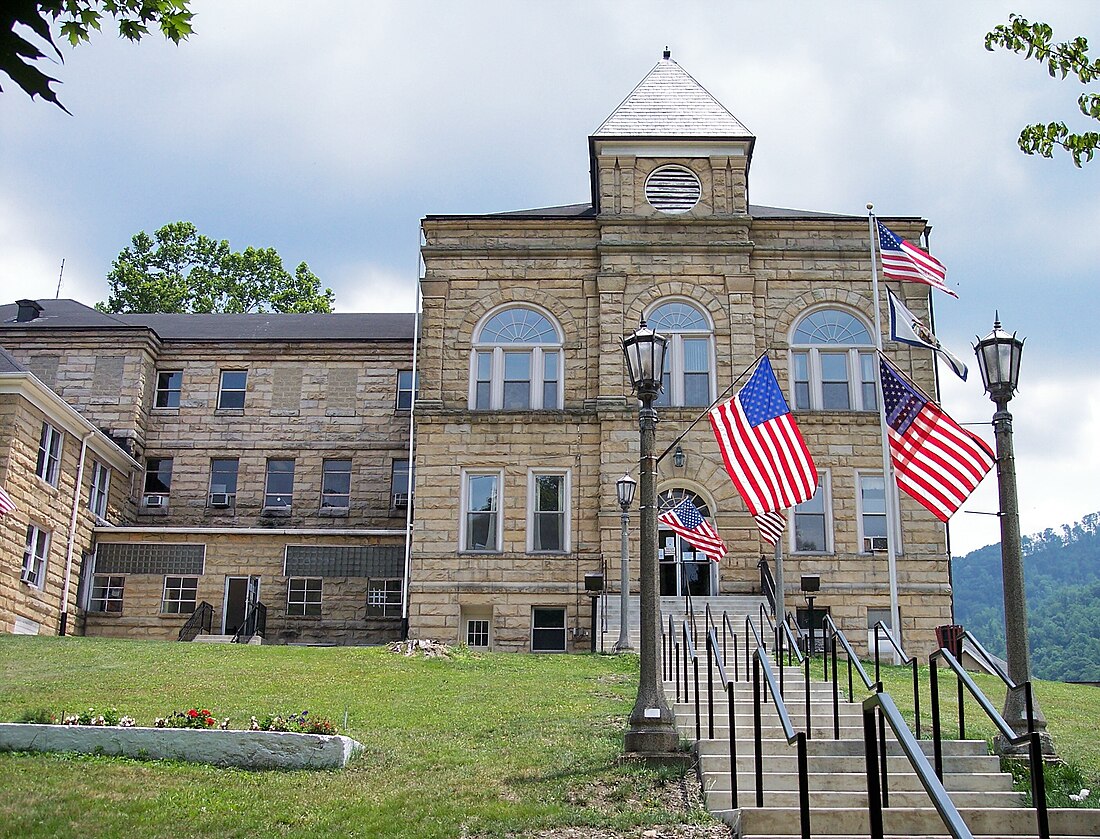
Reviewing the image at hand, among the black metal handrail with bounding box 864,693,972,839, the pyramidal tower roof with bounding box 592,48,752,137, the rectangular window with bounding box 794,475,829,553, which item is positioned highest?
the pyramidal tower roof with bounding box 592,48,752,137

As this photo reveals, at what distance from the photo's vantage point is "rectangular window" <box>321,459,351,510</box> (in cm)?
3450

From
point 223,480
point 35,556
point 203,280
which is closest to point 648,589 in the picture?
point 35,556

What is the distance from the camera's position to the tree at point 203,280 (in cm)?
5084

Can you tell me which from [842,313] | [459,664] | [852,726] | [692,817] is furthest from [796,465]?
[842,313]

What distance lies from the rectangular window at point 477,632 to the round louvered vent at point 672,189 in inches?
433

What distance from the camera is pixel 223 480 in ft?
115

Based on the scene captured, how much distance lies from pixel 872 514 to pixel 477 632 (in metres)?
9.62

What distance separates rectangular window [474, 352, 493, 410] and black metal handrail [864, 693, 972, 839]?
22366mm

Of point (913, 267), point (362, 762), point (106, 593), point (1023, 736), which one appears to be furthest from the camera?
point (106, 593)

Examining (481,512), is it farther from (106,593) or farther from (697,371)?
(106,593)

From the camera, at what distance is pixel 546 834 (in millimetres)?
8758

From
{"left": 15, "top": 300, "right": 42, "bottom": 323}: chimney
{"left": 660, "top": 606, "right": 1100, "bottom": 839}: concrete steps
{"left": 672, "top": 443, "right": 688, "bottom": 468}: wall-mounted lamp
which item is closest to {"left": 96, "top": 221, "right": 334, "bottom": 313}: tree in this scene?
{"left": 15, "top": 300, "right": 42, "bottom": 323}: chimney

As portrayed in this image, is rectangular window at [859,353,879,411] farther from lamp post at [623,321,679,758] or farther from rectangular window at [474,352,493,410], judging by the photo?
lamp post at [623,321,679,758]

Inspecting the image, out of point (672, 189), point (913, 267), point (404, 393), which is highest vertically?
point (672, 189)
